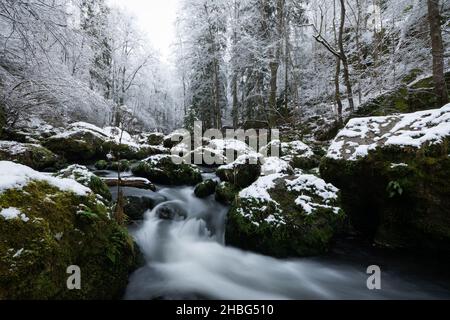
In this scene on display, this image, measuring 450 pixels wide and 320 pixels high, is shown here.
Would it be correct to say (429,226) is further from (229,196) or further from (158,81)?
(158,81)

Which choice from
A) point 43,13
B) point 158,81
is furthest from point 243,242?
point 158,81

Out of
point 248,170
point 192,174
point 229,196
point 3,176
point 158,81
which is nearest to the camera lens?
point 3,176

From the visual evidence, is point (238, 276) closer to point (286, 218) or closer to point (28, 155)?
point (286, 218)

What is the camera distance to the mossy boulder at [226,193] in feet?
22.6

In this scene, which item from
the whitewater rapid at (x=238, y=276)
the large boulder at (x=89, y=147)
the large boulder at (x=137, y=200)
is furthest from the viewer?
the large boulder at (x=89, y=147)

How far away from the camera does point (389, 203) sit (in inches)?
193

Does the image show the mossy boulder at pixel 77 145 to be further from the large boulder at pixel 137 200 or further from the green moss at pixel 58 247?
the green moss at pixel 58 247

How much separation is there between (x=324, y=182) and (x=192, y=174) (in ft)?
15.0

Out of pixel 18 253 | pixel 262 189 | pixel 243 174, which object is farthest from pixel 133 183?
pixel 18 253

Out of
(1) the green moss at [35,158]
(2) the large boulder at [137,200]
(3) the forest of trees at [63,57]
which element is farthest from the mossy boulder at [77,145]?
(2) the large boulder at [137,200]

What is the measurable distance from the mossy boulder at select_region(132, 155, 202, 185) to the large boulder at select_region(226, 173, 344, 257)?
3.63 m

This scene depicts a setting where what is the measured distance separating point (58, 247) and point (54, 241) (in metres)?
0.07

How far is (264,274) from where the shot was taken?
174 inches
